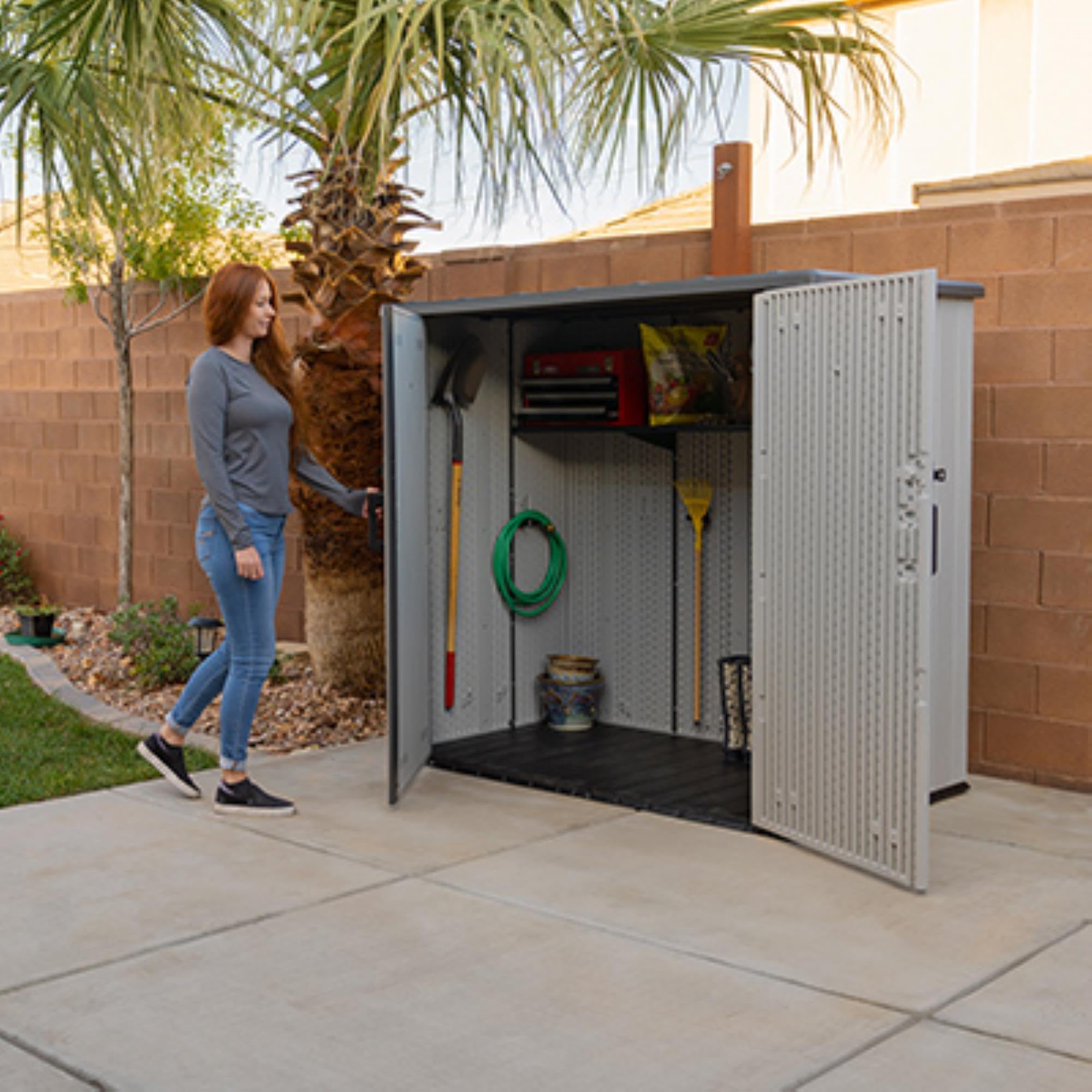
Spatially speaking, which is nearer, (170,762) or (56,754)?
(170,762)

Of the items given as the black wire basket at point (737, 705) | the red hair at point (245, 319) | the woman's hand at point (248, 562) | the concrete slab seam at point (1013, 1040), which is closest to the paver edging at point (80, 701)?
the woman's hand at point (248, 562)

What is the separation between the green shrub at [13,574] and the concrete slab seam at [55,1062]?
7.66 metres

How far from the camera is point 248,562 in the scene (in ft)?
17.5

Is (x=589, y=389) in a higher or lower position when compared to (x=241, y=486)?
higher

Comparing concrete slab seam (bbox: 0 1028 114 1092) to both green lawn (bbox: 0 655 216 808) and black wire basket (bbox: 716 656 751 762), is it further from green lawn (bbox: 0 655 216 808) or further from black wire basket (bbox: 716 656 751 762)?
black wire basket (bbox: 716 656 751 762)

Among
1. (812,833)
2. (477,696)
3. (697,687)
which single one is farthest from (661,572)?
(812,833)

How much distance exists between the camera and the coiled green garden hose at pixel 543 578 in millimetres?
→ 6914

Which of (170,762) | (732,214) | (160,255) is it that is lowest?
(170,762)

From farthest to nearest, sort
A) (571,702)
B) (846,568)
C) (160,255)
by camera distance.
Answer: (160,255)
(571,702)
(846,568)

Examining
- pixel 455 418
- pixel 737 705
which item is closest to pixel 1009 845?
pixel 737 705

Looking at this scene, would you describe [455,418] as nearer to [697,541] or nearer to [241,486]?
[697,541]

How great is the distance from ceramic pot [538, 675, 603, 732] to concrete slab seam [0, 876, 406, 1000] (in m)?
2.23

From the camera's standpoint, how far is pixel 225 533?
5422mm

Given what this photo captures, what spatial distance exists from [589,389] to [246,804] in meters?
2.30
